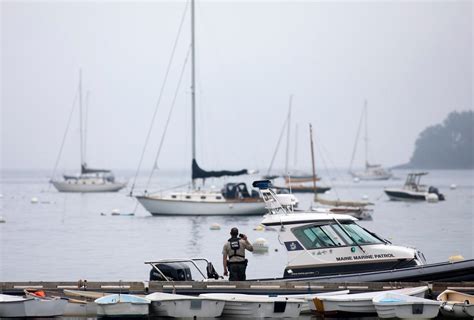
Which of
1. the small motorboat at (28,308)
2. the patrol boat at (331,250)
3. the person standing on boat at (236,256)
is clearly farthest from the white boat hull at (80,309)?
the patrol boat at (331,250)

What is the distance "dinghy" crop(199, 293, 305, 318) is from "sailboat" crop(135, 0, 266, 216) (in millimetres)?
44740

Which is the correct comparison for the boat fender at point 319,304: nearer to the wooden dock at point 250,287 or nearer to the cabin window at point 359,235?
the wooden dock at point 250,287

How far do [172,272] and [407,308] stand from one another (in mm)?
5484

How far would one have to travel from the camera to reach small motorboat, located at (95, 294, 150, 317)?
20469mm

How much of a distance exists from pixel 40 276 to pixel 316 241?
15.5 m

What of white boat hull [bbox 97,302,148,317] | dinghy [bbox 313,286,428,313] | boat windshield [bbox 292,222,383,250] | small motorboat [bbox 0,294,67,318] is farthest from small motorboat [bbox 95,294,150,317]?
boat windshield [bbox 292,222,383,250]

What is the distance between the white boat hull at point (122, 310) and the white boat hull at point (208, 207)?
1772 inches

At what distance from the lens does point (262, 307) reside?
820 inches

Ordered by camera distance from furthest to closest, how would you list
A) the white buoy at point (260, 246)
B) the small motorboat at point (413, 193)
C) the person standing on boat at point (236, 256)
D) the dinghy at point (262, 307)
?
the small motorboat at point (413, 193) → the white buoy at point (260, 246) → the person standing on boat at point (236, 256) → the dinghy at point (262, 307)

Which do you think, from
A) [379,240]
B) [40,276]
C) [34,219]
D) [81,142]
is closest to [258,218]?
[34,219]

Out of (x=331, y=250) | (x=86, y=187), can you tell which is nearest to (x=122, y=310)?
(x=331, y=250)

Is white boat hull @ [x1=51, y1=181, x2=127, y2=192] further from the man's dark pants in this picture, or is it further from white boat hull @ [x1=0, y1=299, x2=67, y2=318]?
white boat hull @ [x1=0, y1=299, x2=67, y2=318]

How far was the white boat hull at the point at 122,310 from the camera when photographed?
67.2ft

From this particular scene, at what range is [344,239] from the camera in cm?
2397
